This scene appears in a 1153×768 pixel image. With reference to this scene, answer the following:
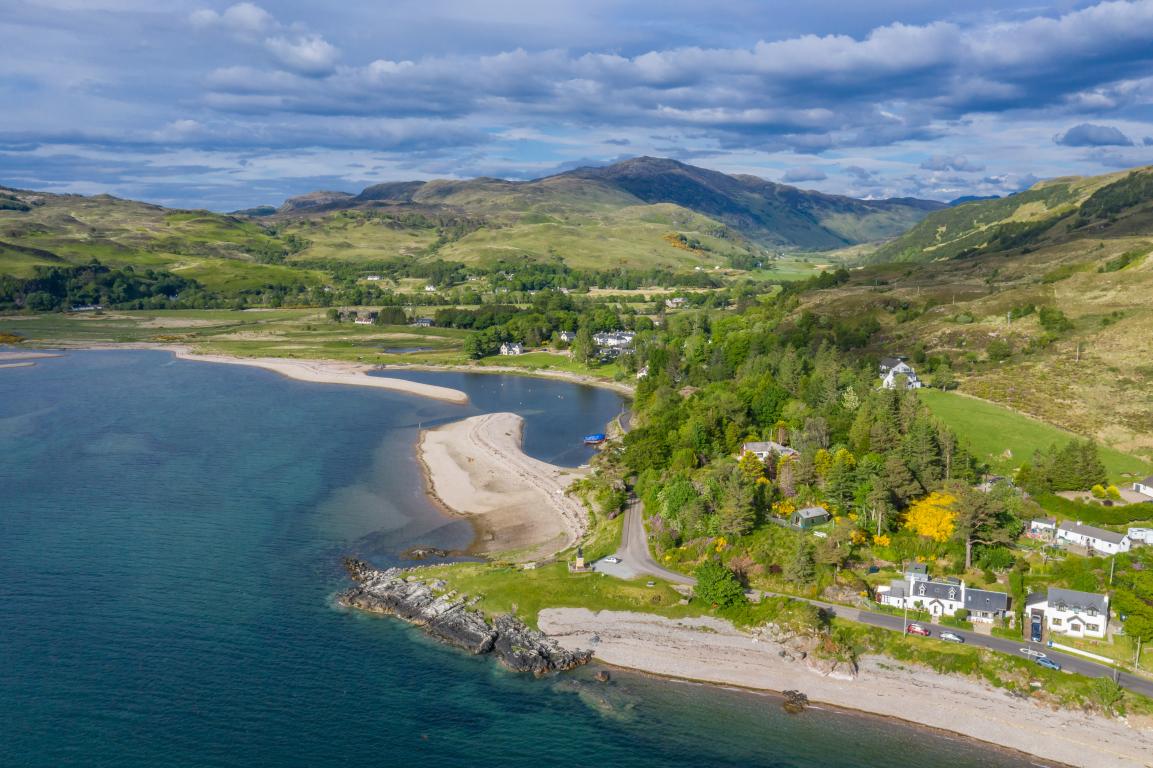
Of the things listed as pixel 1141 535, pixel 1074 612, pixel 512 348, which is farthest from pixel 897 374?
pixel 512 348

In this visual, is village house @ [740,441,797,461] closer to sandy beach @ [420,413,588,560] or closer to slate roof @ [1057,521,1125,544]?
sandy beach @ [420,413,588,560]

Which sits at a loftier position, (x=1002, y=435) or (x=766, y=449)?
(x=1002, y=435)

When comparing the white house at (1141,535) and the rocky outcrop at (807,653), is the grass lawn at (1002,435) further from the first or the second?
the rocky outcrop at (807,653)

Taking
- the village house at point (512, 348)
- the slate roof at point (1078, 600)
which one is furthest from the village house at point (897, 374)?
the village house at point (512, 348)

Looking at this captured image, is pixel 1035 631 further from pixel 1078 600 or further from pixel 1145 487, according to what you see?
pixel 1145 487

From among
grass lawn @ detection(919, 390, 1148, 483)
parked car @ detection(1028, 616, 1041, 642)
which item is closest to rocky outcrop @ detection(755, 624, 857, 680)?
parked car @ detection(1028, 616, 1041, 642)

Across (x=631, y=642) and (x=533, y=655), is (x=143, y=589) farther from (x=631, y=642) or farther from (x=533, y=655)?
(x=631, y=642)

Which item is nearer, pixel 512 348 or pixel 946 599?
pixel 946 599
